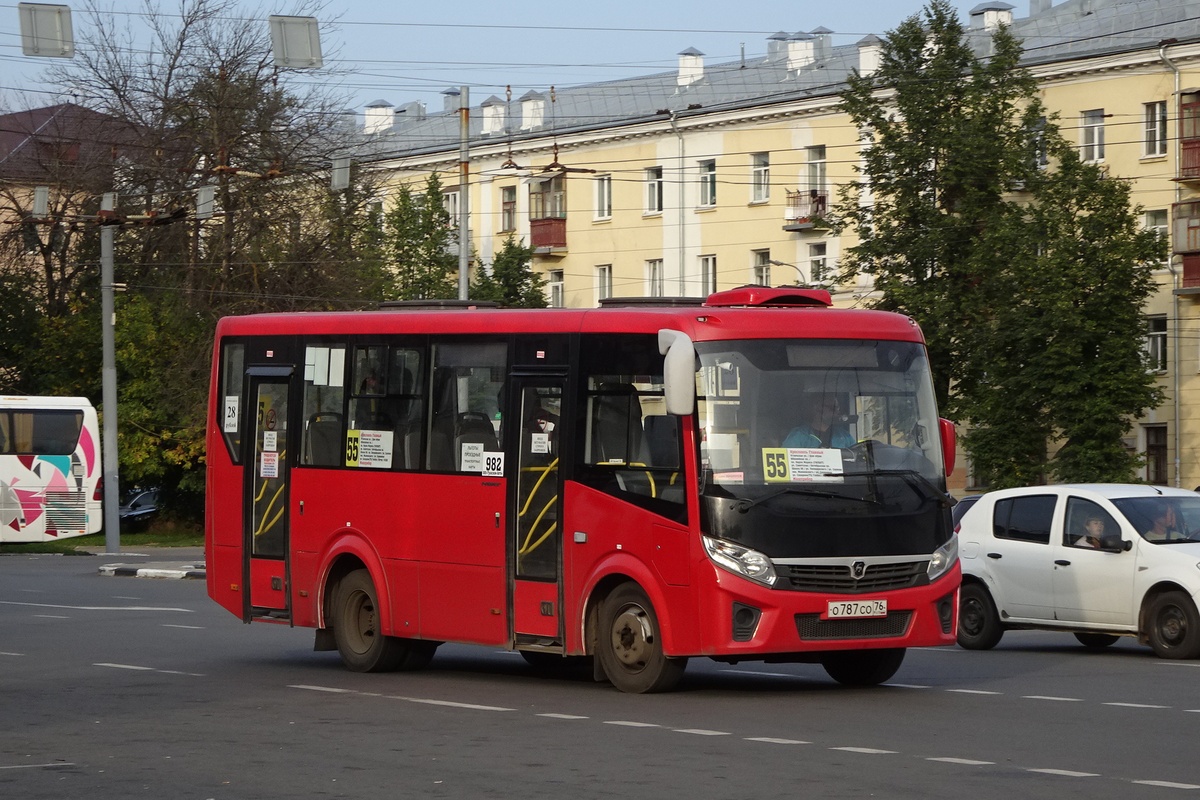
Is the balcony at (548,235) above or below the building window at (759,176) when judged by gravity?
below

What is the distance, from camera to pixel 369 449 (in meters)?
16.3

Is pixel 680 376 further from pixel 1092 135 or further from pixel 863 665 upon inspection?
pixel 1092 135

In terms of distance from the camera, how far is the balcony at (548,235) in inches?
2842

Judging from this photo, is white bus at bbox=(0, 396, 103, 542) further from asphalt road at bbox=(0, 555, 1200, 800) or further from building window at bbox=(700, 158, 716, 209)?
asphalt road at bbox=(0, 555, 1200, 800)

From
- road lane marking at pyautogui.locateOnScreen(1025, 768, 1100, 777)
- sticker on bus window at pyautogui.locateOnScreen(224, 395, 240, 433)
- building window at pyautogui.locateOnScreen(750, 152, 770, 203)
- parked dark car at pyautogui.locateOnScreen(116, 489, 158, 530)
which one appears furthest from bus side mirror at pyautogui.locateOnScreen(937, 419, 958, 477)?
building window at pyautogui.locateOnScreen(750, 152, 770, 203)

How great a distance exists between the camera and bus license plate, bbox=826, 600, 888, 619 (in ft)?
44.5

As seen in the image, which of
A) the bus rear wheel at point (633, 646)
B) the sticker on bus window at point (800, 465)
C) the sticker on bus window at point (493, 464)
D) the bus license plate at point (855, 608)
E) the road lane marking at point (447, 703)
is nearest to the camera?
the road lane marking at point (447, 703)

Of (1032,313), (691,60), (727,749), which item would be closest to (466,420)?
(727,749)

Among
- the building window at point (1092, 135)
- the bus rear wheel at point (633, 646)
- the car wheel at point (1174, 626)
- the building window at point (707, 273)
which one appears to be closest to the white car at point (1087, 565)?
the car wheel at point (1174, 626)

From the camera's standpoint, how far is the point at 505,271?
6481cm

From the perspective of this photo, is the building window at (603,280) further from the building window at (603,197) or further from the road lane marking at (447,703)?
the road lane marking at (447,703)

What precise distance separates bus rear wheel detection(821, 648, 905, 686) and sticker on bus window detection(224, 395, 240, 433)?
588 cm

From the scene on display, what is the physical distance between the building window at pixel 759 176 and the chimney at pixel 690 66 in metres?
Answer: 6.58

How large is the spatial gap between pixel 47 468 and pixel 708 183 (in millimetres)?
27839
